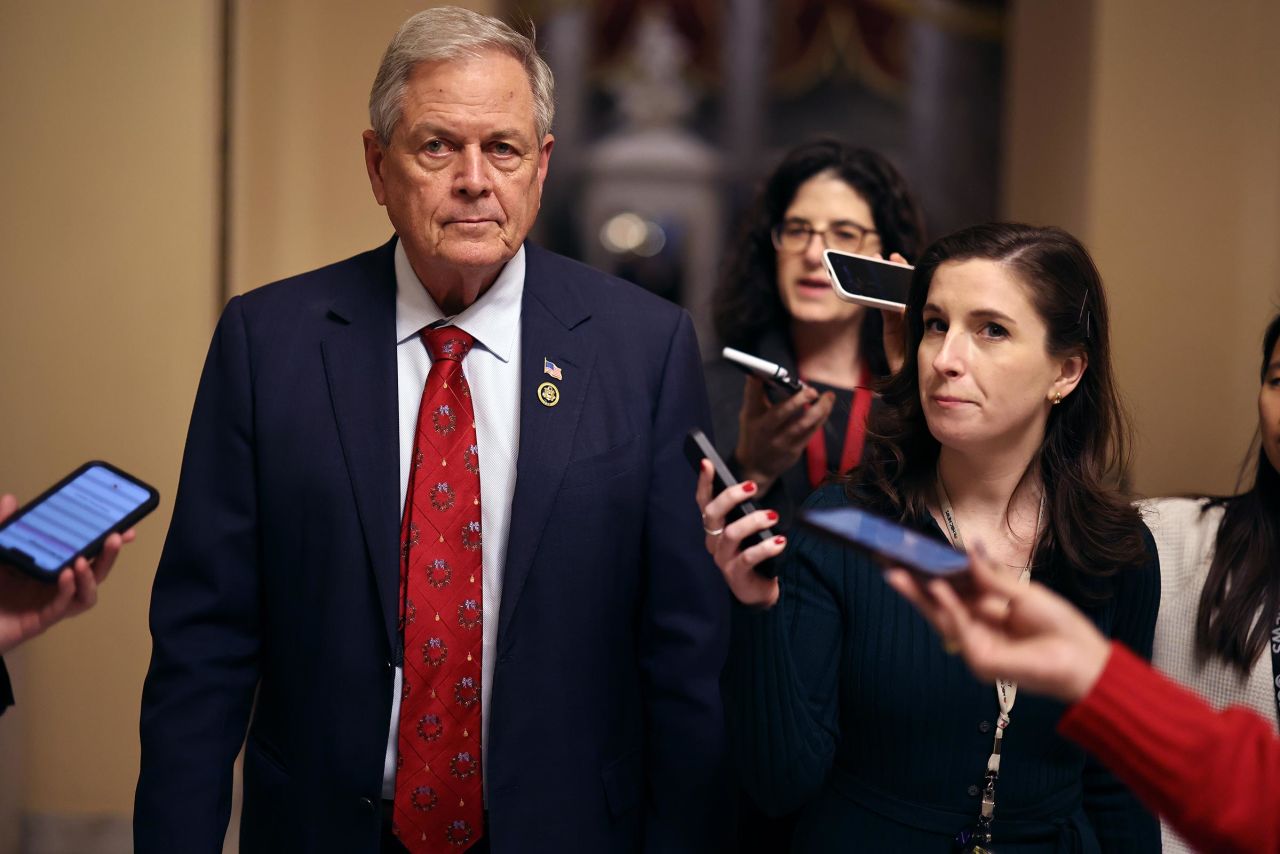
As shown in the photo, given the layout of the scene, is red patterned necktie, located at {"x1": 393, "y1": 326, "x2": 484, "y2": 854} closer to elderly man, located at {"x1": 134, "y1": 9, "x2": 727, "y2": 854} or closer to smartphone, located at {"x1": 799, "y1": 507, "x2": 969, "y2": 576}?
elderly man, located at {"x1": 134, "y1": 9, "x2": 727, "y2": 854}

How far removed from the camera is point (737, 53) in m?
7.47

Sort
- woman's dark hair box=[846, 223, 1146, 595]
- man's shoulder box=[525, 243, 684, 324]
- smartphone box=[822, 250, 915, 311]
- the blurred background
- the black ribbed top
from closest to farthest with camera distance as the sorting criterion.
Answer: the black ribbed top
woman's dark hair box=[846, 223, 1146, 595]
man's shoulder box=[525, 243, 684, 324]
smartphone box=[822, 250, 915, 311]
the blurred background

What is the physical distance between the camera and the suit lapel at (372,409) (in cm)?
188

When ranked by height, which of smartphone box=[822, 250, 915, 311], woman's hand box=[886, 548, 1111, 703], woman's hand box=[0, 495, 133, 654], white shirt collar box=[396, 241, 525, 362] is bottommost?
woman's hand box=[0, 495, 133, 654]

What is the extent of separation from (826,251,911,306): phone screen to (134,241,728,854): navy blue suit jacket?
0.51 m

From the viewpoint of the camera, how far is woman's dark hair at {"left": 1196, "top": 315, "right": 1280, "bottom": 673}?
2141 millimetres

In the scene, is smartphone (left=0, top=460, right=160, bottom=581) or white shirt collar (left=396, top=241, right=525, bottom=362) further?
white shirt collar (left=396, top=241, right=525, bottom=362)

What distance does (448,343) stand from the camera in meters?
1.98

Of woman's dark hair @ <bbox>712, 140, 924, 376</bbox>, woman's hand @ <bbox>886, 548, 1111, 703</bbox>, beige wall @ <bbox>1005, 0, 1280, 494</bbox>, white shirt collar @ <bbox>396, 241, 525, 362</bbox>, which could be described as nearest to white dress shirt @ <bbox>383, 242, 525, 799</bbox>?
white shirt collar @ <bbox>396, 241, 525, 362</bbox>

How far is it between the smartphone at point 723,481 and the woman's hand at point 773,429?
0.65 meters

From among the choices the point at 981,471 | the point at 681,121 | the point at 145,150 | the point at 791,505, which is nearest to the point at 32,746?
the point at 145,150

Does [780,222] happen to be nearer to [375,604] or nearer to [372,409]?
[372,409]

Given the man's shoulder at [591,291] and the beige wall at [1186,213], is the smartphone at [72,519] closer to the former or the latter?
the man's shoulder at [591,291]

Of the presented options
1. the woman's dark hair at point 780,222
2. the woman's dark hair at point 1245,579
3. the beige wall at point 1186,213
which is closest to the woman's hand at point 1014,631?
the woman's dark hair at point 1245,579
